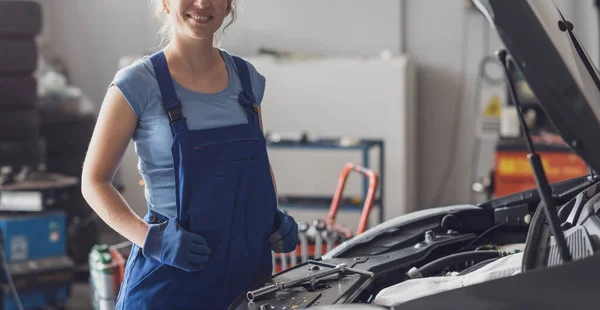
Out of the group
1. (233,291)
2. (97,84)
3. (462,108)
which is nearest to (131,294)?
(233,291)

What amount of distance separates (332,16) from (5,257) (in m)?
3.24

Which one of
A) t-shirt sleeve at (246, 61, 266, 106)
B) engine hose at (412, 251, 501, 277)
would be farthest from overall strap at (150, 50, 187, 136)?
engine hose at (412, 251, 501, 277)

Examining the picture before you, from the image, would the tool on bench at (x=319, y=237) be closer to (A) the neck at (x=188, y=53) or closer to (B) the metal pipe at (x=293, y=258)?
(B) the metal pipe at (x=293, y=258)

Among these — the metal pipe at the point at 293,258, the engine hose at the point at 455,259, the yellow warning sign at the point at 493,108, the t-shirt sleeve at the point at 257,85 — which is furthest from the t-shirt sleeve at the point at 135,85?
the yellow warning sign at the point at 493,108

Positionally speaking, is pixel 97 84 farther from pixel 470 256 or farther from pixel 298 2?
pixel 470 256

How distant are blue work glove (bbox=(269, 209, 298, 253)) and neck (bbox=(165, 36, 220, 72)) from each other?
0.37m

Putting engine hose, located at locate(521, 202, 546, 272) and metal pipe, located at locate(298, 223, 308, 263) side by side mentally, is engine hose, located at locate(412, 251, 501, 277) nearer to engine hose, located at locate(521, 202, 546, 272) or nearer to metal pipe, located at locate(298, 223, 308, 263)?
engine hose, located at locate(521, 202, 546, 272)

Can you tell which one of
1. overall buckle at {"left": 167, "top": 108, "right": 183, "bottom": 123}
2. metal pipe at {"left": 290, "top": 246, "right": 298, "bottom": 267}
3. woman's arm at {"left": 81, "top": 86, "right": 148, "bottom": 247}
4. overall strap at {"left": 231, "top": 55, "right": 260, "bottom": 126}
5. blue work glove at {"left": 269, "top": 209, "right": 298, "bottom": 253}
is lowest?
metal pipe at {"left": 290, "top": 246, "right": 298, "bottom": 267}

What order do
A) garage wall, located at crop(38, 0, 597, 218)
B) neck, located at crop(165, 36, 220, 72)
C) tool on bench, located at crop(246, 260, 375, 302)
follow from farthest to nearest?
garage wall, located at crop(38, 0, 597, 218) → neck, located at crop(165, 36, 220, 72) → tool on bench, located at crop(246, 260, 375, 302)

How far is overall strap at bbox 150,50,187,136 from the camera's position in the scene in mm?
1643

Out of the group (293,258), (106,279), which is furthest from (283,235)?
(293,258)

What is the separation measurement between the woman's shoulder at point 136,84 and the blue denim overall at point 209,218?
0.02 m

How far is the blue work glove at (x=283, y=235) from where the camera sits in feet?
5.79

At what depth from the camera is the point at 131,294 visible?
66.6 inches
